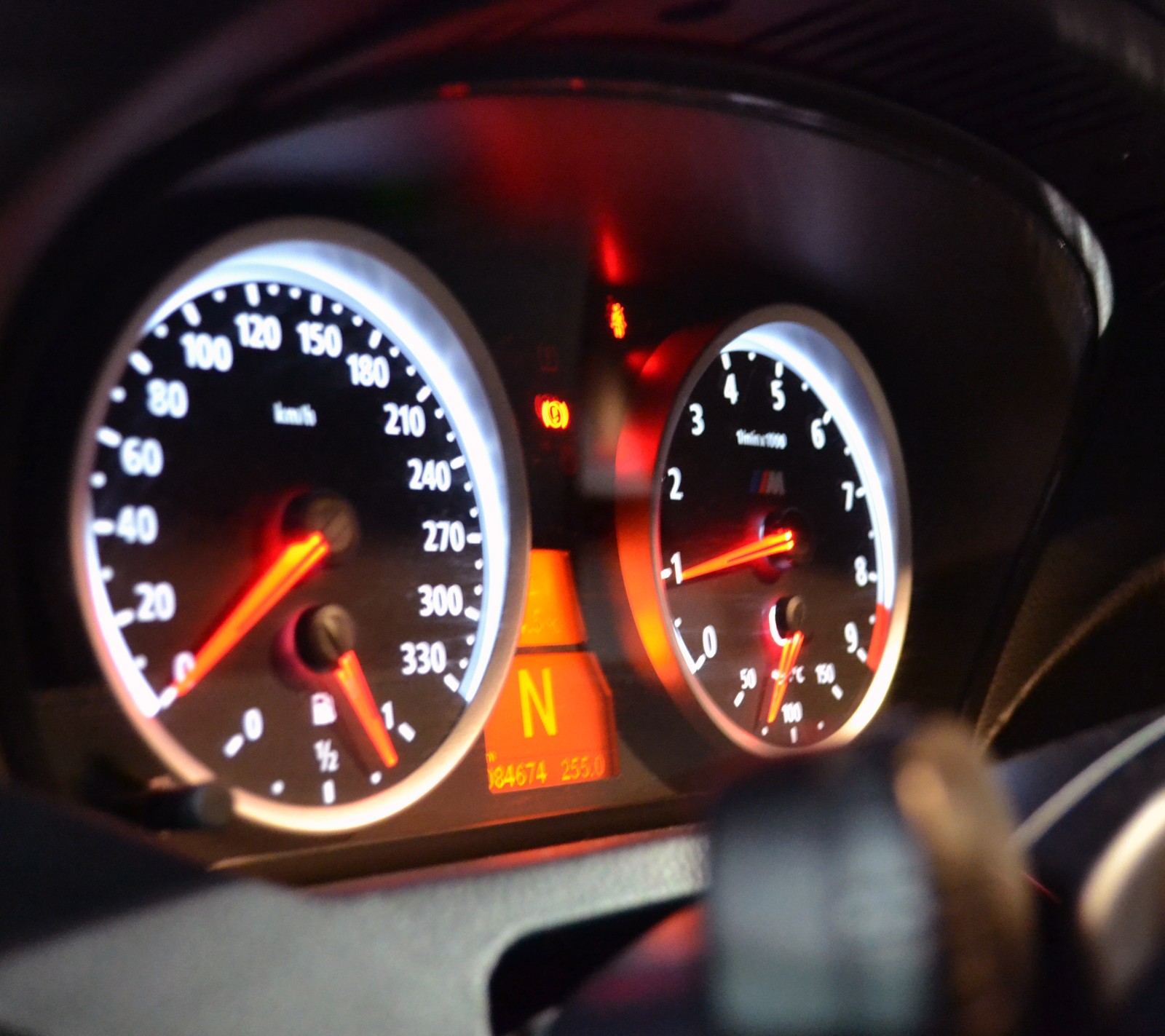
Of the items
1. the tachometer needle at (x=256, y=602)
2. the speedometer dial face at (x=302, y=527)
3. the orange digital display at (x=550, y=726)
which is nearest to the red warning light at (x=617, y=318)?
the speedometer dial face at (x=302, y=527)

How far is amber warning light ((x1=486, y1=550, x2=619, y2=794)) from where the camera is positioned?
1499 mm

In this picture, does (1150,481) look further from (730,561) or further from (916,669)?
(730,561)

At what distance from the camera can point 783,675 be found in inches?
70.1

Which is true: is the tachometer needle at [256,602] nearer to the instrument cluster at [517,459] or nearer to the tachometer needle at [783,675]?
the instrument cluster at [517,459]

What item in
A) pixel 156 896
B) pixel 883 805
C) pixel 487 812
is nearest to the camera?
pixel 883 805

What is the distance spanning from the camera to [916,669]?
1954mm

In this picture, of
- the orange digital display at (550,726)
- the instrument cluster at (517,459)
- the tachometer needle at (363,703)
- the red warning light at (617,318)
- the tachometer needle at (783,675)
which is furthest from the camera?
the tachometer needle at (783,675)

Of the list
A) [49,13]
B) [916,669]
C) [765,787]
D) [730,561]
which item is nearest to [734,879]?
[765,787]

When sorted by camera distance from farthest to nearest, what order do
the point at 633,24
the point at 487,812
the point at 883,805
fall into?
the point at 487,812, the point at 633,24, the point at 883,805

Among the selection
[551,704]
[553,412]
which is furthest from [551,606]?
[553,412]

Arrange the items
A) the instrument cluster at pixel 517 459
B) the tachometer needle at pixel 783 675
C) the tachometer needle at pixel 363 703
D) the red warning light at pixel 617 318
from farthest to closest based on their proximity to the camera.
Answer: the tachometer needle at pixel 783 675 → the red warning light at pixel 617 318 → the tachometer needle at pixel 363 703 → the instrument cluster at pixel 517 459

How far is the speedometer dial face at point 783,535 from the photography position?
1.71 metres

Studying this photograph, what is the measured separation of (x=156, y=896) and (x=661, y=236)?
40.7 inches

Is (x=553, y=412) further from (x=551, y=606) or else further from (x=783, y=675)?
(x=783, y=675)
